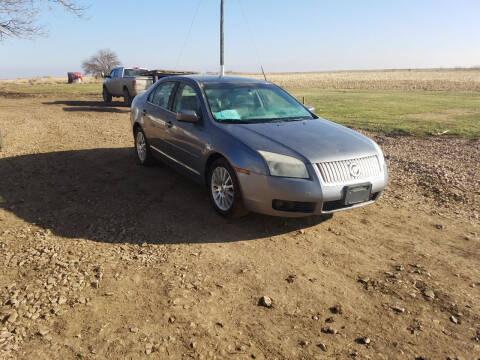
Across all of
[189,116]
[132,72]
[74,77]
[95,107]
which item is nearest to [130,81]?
[132,72]

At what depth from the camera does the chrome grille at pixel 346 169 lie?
383cm

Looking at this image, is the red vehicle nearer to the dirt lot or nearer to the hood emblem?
the dirt lot

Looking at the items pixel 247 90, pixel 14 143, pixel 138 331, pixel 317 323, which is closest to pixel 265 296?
pixel 317 323

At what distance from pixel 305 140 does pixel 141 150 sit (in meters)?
3.57

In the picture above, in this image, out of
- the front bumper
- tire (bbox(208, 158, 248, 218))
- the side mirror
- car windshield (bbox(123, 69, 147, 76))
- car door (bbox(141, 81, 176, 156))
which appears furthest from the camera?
car windshield (bbox(123, 69, 147, 76))

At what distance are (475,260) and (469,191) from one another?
248 centimetres

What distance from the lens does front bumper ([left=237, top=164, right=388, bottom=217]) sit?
3773 mm

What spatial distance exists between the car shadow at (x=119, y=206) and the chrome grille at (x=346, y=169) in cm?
84

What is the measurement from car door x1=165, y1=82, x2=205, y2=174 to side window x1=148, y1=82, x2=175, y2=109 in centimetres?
26

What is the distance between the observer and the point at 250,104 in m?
5.04

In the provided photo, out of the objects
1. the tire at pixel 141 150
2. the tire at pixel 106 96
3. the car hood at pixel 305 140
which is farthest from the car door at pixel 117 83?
the car hood at pixel 305 140

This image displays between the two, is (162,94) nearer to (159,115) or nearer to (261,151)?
(159,115)

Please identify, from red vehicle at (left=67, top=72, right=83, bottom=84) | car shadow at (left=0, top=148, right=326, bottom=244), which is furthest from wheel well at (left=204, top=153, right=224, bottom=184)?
red vehicle at (left=67, top=72, right=83, bottom=84)

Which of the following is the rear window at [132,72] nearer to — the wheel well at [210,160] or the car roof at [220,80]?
the car roof at [220,80]
